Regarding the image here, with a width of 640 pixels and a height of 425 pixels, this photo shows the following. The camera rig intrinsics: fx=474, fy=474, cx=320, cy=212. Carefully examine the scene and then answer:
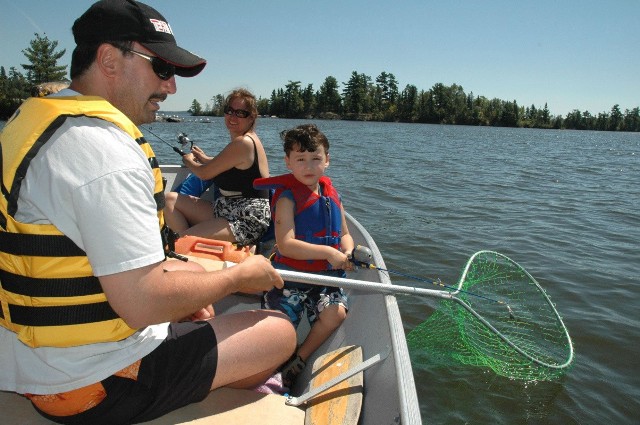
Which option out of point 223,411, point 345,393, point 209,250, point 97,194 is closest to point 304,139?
point 209,250

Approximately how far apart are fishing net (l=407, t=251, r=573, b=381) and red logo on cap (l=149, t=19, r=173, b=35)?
262 centimetres

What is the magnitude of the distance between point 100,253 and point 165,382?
27.3 inches

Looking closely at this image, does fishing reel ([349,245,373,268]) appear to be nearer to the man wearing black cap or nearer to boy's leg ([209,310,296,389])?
boy's leg ([209,310,296,389])

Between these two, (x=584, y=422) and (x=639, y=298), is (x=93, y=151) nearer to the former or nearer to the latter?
(x=584, y=422)

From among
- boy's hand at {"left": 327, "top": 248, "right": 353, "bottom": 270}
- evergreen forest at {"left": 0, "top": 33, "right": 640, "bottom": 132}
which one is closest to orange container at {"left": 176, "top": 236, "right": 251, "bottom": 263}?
boy's hand at {"left": 327, "top": 248, "right": 353, "bottom": 270}

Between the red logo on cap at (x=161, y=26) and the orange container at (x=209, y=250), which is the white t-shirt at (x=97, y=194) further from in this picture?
the orange container at (x=209, y=250)

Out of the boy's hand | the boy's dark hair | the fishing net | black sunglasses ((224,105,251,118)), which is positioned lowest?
the fishing net

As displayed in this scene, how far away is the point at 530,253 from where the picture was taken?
7.75 metres

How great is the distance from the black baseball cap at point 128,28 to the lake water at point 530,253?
346cm

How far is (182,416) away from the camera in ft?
6.44

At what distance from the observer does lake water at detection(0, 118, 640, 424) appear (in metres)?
4.13

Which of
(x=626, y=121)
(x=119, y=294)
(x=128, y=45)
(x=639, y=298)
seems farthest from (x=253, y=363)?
(x=626, y=121)

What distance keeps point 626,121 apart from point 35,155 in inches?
6369

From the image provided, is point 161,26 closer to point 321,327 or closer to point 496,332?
point 321,327
